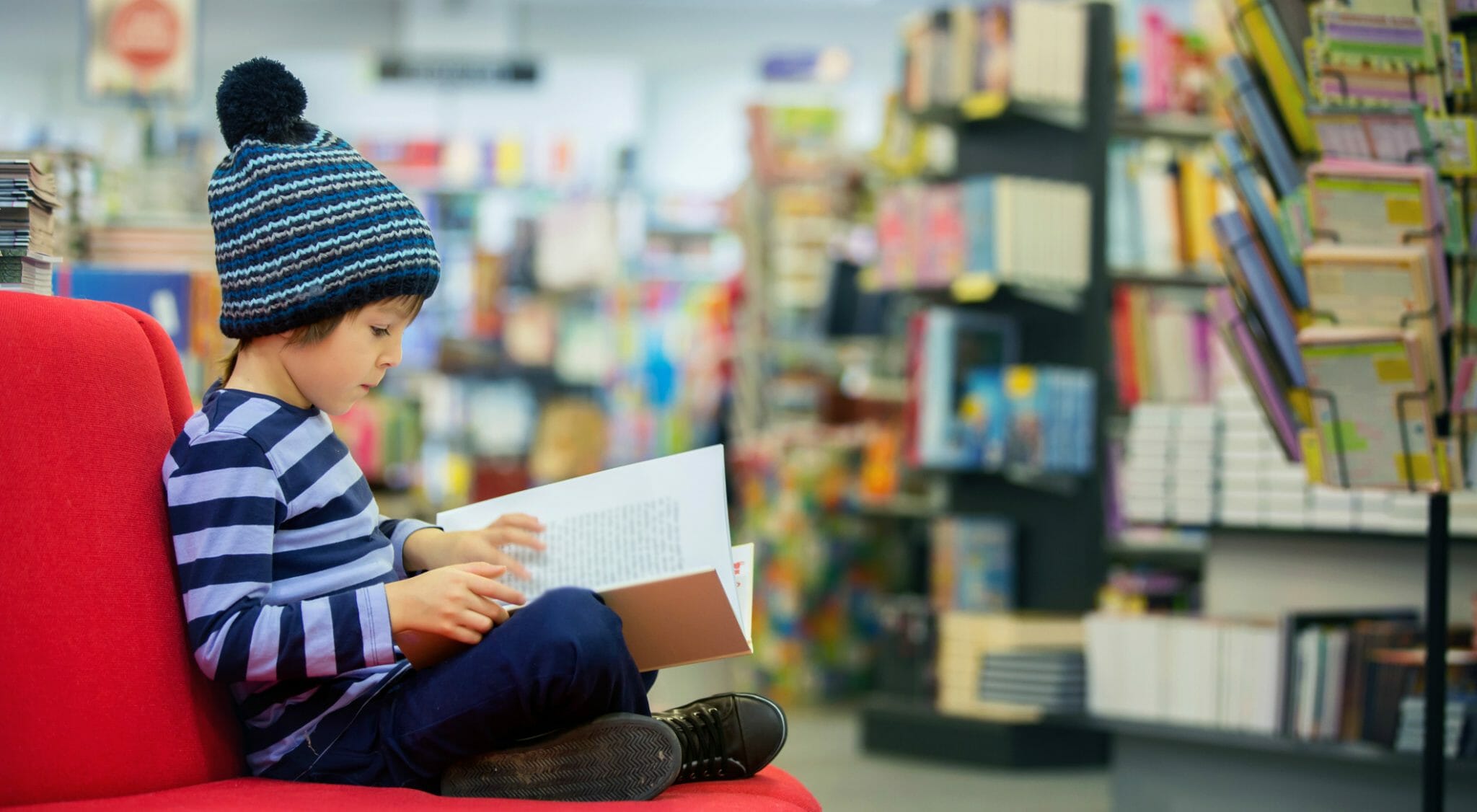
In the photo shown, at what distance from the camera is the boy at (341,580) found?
1301 millimetres

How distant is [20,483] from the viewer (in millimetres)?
1309

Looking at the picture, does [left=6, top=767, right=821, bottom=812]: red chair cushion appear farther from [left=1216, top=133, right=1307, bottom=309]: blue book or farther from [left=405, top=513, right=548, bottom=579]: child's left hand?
[left=1216, top=133, right=1307, bottom=309]: blue book

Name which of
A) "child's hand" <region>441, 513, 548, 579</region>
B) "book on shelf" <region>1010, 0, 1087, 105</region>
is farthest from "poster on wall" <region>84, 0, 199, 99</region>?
"child's hand" <region>441, 513, 548, 579</region>

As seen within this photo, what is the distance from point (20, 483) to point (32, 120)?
10.9m

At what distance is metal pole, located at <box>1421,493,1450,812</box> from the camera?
6.72 ft

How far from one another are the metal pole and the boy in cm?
108

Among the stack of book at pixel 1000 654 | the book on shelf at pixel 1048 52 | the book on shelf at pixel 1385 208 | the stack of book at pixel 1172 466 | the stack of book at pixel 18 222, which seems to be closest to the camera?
the stack of book at pixel 18 222

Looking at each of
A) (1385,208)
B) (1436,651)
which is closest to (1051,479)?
(1436,651)

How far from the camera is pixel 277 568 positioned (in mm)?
1376

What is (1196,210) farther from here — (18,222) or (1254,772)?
(18,222)

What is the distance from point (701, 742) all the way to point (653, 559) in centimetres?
23

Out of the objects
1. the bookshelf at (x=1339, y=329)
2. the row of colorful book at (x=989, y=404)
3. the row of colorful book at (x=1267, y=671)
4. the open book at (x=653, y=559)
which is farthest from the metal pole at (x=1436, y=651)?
the row of colorful book at (x=989, y=404)

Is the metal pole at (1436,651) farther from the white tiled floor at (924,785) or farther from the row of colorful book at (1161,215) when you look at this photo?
the row of colorful book at (1161,215)

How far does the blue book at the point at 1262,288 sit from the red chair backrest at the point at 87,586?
1572 mm
